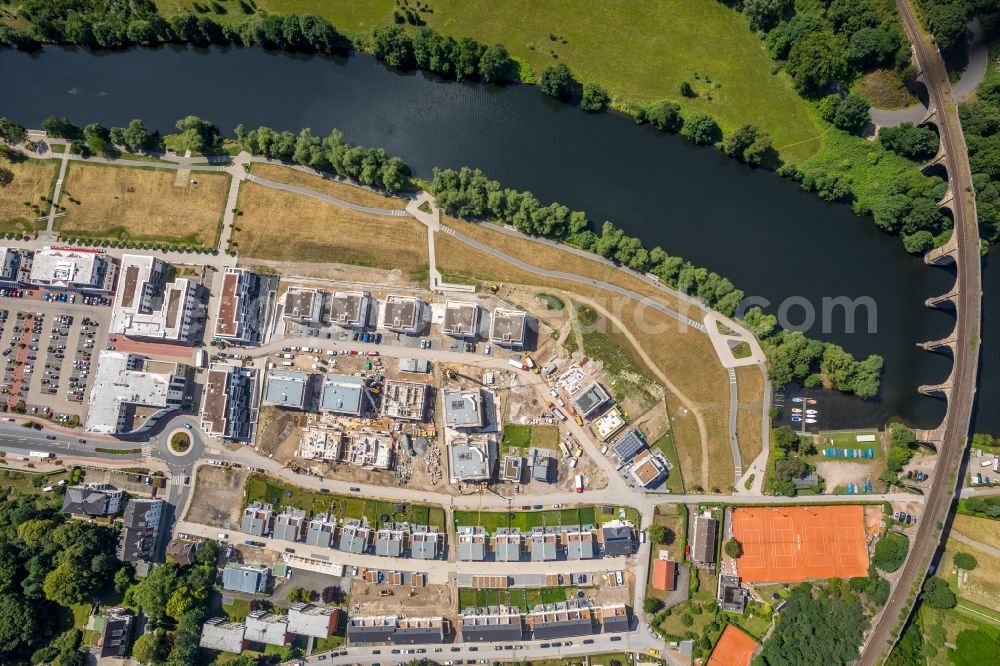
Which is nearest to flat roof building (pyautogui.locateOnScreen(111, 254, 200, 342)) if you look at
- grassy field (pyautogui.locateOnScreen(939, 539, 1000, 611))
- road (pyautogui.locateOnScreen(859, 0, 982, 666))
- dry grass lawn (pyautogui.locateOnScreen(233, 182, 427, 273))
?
dry grass lawn (pyautogui.locateOnScreen(233, 182, 427, 273))

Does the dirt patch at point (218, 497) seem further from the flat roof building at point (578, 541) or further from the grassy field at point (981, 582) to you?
the grassy field at point (981, 582)

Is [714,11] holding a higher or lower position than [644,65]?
higher

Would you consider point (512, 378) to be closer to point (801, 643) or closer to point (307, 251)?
point (307, 251)

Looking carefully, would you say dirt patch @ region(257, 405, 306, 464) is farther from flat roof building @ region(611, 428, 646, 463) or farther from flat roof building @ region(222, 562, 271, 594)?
flat roof building @ region(611, 428, 646, 463)

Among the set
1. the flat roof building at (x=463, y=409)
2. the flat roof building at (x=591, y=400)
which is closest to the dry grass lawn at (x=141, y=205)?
the flat roof building at (x=463, y=409)

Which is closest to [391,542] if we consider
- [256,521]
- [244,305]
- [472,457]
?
[472,457]

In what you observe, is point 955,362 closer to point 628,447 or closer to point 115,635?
point 628,447

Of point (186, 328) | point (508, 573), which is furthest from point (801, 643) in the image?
point (186, 328)
